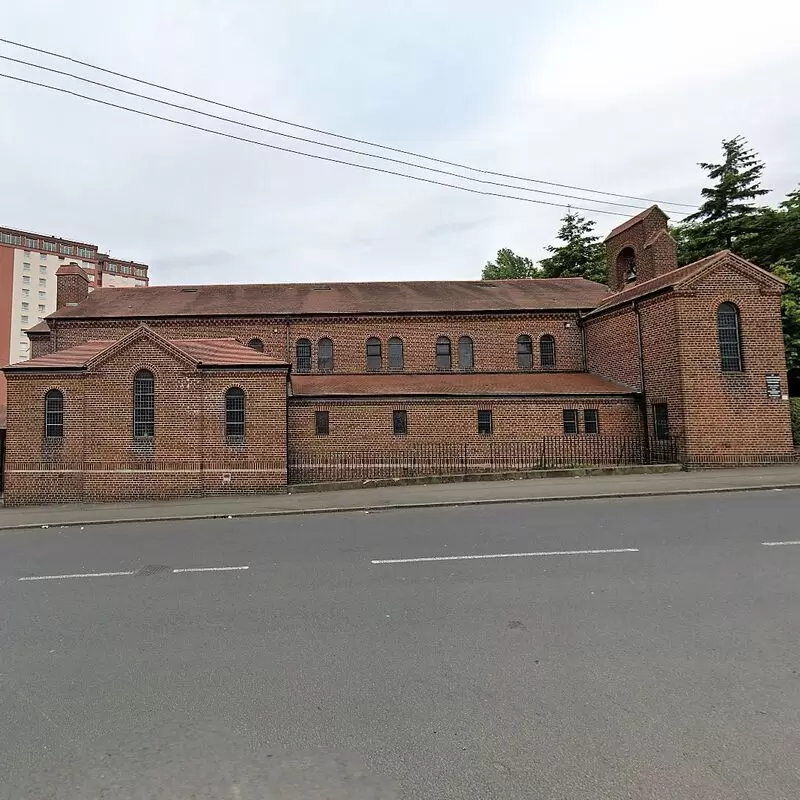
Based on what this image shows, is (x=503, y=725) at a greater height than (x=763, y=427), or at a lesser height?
lesser

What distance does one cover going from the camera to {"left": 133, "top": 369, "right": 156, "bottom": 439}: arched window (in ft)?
59.3

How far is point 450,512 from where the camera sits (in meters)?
12.4

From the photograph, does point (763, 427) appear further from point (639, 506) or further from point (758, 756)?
point (758, 756)

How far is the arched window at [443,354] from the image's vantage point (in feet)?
87.5

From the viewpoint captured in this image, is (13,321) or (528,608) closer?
(528,608)

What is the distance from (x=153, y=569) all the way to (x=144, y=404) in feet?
39.7

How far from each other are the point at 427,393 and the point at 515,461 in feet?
15.0

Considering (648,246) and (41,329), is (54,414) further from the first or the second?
(648,246)

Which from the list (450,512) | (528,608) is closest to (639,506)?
(450,512)

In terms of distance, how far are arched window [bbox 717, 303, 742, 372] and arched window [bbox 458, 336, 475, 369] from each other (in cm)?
1076

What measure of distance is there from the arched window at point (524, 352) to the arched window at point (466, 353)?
2.38m

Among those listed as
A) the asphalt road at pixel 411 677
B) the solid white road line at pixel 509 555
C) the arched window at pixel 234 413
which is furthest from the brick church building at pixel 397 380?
the solid white road line at pixel 509 555

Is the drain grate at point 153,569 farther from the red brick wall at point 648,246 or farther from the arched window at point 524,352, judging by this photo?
the red brick wall at point 648,246

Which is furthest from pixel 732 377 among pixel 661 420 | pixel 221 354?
pixel 221 354
